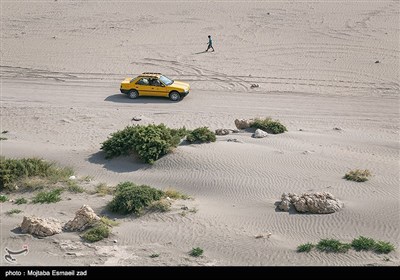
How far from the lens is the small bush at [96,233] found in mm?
14977

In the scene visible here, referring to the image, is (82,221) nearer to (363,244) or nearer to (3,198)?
(3,198)

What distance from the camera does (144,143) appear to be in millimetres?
20891

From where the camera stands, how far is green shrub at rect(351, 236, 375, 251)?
14.4m

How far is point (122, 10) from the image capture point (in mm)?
47969

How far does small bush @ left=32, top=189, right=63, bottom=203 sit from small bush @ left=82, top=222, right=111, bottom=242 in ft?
9.68

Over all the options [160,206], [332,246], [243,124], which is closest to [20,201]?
[160,206]

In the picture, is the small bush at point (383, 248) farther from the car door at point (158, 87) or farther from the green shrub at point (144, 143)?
the car door at point (158, 87)

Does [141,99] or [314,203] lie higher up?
[314,203]

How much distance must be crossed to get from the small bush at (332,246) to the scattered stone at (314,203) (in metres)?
1.93

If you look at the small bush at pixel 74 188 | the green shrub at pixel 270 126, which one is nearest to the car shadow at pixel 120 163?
the small bush at pixel 74 188

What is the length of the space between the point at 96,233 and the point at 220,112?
14290mm

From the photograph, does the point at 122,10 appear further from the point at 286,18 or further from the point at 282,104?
the point at 282,104

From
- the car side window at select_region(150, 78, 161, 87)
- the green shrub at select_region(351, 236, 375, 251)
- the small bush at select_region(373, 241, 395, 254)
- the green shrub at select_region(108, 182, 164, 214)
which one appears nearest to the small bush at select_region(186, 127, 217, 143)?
the green shrub at select_region(108, 182, 164, 214)
